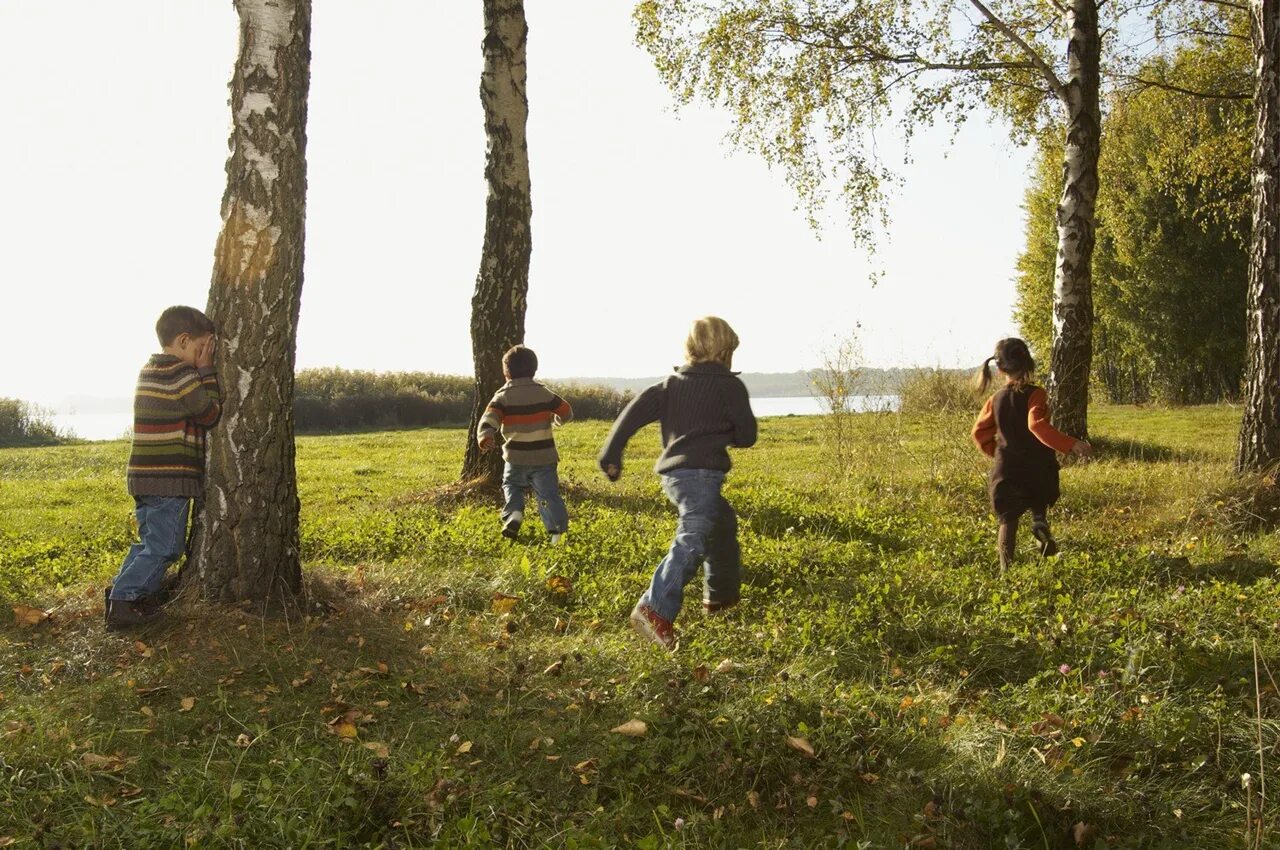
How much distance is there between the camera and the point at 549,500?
8.40 meters

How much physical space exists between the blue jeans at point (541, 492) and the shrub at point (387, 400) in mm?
19620

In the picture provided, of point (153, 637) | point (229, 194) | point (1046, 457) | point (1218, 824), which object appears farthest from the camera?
point (1046, 457)

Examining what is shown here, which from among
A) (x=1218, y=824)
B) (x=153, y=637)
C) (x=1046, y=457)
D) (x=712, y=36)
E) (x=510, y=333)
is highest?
(x=712, y=36)

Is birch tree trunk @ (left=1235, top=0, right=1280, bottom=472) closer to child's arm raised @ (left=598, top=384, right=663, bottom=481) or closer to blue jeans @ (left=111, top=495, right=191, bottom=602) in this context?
child's arm raised @ (left=598, top=384, right=663, bottom=481)

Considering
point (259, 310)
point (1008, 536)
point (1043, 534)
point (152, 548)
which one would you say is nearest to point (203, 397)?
point (259, 310)

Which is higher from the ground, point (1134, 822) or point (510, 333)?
point (510, 333)

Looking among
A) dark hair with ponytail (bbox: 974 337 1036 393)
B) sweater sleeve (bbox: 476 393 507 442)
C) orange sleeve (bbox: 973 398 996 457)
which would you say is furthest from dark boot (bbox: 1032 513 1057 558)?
sweater sleeve (bbox: 476 393 507 442)

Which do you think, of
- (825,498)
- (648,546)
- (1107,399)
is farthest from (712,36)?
(1107,399)

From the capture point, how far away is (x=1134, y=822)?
3.86 metres

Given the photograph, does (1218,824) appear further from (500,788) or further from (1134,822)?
(500,788)

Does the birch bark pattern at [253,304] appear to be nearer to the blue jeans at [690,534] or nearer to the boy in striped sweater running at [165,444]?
the boy in striped sweater running at [165,444]

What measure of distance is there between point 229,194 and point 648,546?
13.7 feet

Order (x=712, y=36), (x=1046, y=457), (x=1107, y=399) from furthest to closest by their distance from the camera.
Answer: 1. (x=1107, y=399)
2. (x=712, y=36)
3. (x=1046, y=457)

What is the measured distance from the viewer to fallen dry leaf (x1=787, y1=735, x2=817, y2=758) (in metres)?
4.18
